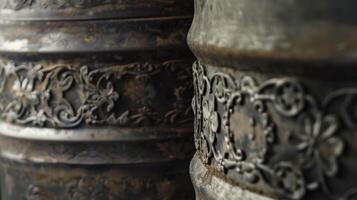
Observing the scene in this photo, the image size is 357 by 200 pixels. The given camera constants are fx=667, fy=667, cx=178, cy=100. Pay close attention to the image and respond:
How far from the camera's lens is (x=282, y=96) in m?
0.90

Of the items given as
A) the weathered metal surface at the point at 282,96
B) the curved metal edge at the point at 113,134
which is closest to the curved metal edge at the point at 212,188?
the weathered metal surface at the point at 282,96

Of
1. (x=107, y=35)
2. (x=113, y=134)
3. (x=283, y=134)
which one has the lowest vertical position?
(x=113, y=134)

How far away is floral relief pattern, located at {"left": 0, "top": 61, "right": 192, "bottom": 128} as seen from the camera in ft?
5.21

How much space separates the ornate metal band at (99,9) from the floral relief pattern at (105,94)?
0.12 meters

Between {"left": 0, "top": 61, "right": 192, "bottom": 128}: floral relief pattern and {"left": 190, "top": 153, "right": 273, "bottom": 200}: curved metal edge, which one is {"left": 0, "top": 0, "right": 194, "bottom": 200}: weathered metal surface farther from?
{"left": 190, "top": 153, "right": 273, "bottom": 200}: curved metal edge

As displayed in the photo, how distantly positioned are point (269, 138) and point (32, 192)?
936mm

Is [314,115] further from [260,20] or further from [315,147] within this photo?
[260,20]

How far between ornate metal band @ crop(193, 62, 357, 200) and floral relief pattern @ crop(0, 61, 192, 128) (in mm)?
536

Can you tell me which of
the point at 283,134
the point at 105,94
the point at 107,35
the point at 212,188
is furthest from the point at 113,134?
the point at 283,134

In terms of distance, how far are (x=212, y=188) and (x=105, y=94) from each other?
59 cm

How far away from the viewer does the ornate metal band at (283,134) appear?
853mm

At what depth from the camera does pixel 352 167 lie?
86 cm

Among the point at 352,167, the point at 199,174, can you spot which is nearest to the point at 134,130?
the point at 199,174

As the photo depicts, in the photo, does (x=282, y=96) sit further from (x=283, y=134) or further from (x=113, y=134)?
(x=113, y=134)
